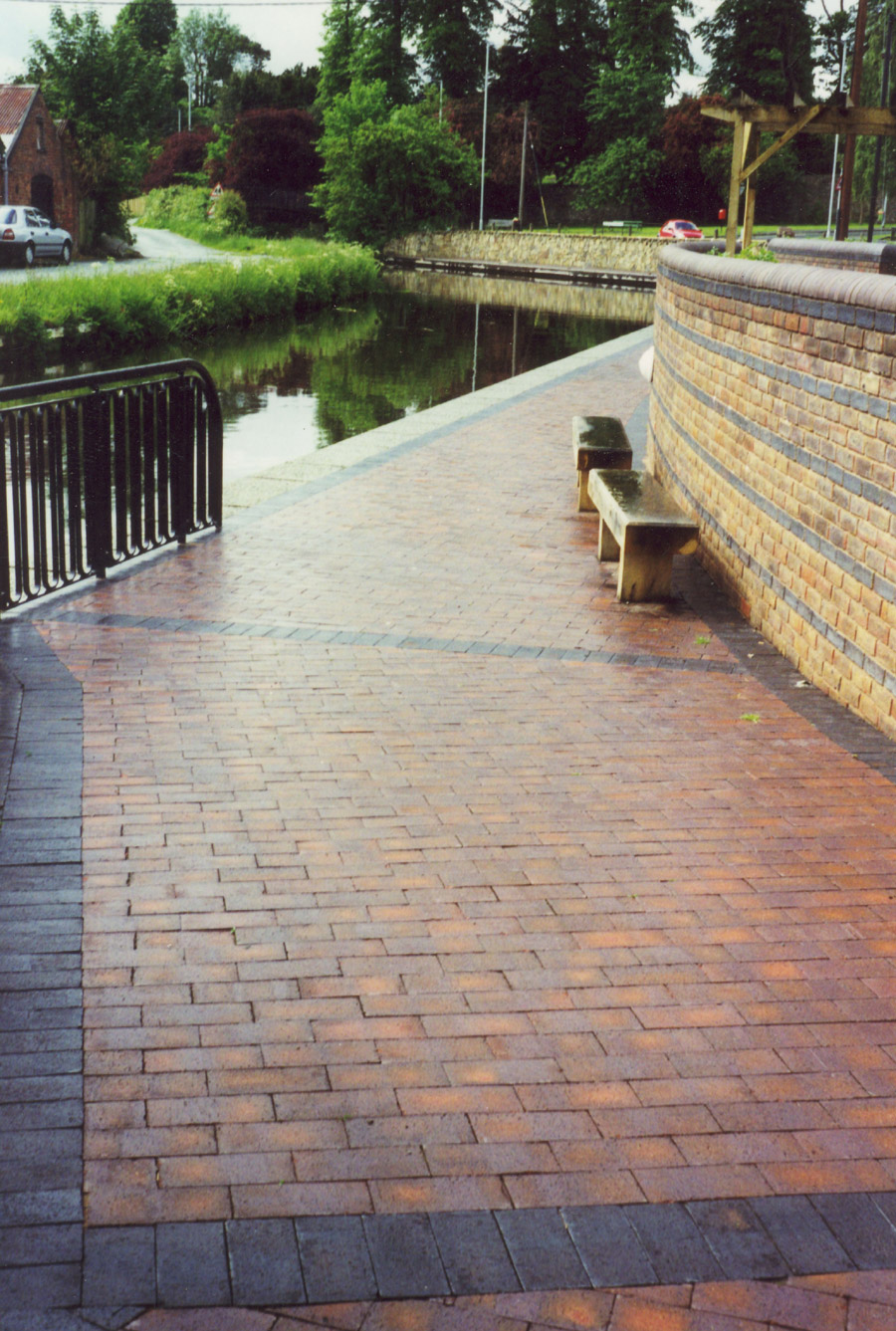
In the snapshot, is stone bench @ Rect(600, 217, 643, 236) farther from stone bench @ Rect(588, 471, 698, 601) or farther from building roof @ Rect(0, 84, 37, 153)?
stone bench @ Rect(588, 471, 698, 601)

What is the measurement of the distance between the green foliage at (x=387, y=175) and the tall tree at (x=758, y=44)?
17921mm

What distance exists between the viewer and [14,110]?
1918 inches

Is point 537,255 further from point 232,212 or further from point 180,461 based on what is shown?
point 180,461

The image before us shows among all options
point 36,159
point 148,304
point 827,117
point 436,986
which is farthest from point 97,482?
point 36,159

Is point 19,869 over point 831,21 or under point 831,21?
under

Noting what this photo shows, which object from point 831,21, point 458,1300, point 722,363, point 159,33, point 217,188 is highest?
point 159,33

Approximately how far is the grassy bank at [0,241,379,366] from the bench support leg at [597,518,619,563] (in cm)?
1620

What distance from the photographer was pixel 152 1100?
305 cm

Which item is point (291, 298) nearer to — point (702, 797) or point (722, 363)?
point (722, 363)

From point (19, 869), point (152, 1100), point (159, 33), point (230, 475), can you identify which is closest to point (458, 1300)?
point (152, 1100)

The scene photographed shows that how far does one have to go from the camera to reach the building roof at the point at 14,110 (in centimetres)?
4838

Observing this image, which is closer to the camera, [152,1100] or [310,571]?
[152,1100]

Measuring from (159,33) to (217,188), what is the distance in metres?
65.3

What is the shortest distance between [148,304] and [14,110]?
89.3ft
